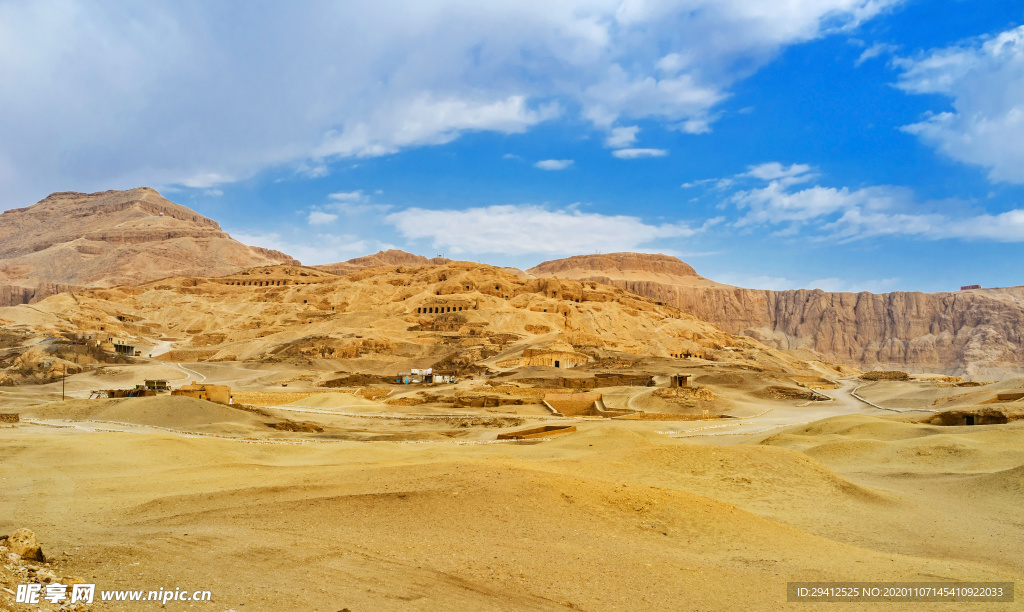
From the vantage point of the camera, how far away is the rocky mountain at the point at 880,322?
12900 cm

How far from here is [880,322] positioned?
151875mm

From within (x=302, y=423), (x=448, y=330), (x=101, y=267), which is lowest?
(x=302, y=423)

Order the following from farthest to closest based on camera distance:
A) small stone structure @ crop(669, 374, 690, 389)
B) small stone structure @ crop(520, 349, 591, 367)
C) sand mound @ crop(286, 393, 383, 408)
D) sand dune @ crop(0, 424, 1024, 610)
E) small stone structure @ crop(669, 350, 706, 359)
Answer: small stone structure @ crop(669, 350, 706, 359), small stone structure @ crop(520, 349, 591, 367), small stone structure @ crop(669, 374, 690, 389), sand mound @ crop(286, 393, 383, 408), sand dune @ crop(0, 424, 1024, 610)

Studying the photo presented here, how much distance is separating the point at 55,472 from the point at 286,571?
1075cm

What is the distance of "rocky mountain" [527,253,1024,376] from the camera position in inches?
5079

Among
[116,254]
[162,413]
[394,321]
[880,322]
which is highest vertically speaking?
[116,254]

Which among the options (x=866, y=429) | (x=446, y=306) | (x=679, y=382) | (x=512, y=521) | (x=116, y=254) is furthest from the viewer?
(x=116, y=254)

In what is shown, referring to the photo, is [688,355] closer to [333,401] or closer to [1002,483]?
[333,401]

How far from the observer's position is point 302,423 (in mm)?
32125

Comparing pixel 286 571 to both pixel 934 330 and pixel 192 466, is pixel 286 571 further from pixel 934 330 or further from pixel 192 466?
pixel 934 330

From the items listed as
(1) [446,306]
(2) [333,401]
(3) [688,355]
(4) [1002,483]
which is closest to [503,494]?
(4) [1002,483]

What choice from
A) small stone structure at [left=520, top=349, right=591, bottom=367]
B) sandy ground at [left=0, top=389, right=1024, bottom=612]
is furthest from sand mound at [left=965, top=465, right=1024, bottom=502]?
small stone structure at [left=520, top=349, right=591, bottom=367]

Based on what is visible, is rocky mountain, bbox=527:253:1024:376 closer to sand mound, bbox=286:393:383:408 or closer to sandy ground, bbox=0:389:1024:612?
sand mound, bbox=286:393:383:408

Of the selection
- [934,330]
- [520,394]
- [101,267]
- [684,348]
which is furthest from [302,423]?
[101,267]
